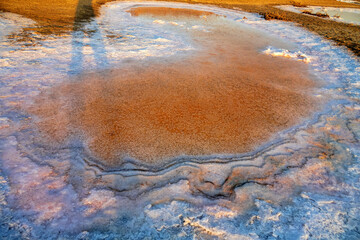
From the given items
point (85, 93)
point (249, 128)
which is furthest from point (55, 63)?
point (249, 128)

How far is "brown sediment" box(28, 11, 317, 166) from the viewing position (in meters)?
2.21

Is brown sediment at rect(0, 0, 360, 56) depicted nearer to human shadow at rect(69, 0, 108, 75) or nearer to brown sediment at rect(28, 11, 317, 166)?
human shadow at rect(69, 0, 108, 75)

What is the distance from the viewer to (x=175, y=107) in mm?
2828

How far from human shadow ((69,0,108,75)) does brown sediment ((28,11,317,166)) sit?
50cm

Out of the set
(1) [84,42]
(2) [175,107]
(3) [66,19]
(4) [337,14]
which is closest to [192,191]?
(2) [175,107]

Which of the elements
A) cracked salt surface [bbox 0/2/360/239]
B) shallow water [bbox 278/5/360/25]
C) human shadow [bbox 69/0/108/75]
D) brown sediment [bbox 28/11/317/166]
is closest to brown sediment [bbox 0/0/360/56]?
human shadow [bbox 69/0/108/75]

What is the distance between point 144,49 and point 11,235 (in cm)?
418

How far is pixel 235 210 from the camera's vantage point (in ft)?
5.22

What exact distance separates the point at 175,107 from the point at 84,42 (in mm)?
3455

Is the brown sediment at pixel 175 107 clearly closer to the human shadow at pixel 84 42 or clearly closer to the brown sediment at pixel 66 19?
the human shadow at pixel 84 42

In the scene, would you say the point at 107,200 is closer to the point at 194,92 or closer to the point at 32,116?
the point at 32,116

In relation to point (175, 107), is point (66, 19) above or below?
above

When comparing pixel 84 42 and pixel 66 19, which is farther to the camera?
Answer: pixel 66 19

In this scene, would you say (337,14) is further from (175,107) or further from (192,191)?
(192,191)
